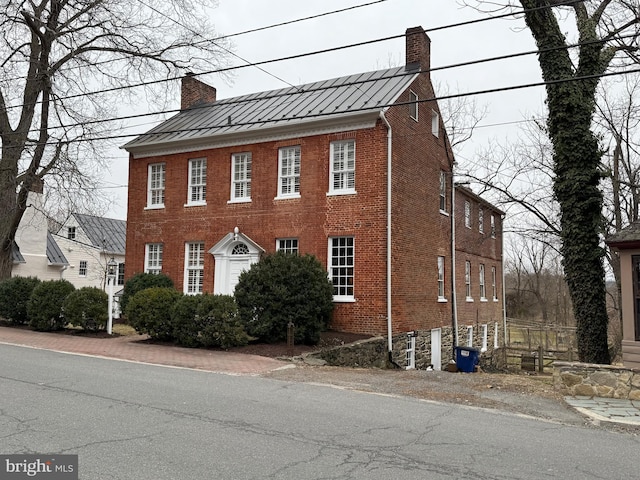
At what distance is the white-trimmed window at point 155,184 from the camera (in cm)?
2330

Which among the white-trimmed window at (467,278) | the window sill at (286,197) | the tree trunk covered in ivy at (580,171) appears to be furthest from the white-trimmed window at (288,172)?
the white-trimmed window at (467,278)

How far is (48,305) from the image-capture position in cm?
1828

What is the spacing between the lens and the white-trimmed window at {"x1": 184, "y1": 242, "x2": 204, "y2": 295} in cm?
2177

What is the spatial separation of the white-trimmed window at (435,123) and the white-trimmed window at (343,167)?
4.91 m

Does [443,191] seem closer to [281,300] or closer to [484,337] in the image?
[484,337]

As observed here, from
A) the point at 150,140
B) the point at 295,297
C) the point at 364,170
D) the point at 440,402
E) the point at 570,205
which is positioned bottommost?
the point at 440,402

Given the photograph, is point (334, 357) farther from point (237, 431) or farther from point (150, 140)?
point (150, 140)

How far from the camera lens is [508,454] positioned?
6.11 m

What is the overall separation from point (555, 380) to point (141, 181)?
1830 centimetres

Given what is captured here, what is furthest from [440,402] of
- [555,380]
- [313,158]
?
[313,158]

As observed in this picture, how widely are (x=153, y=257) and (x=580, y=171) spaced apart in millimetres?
16383

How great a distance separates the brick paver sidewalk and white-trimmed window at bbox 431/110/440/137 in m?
12.5

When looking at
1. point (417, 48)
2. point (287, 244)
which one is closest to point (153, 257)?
point (287, 244)

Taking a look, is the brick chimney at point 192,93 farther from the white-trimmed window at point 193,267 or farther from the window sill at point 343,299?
the window sill at point 343,299
